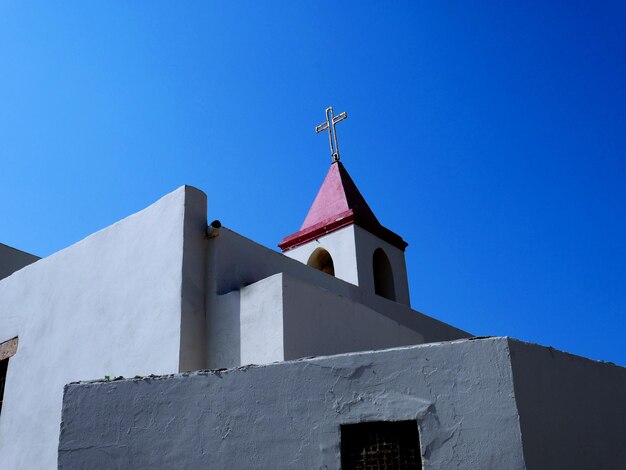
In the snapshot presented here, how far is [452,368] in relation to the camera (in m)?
3.84

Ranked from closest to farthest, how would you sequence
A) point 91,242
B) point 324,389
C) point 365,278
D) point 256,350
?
point 324,389, point 256,350, point 91,242, point 365,278

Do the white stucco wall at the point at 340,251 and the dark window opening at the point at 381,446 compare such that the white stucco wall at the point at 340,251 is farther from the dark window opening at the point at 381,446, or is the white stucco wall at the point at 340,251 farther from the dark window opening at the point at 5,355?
the dark window opening at the point at 381,446

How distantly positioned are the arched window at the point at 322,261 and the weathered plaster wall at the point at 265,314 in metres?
2.99

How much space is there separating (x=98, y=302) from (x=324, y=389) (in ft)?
12.2

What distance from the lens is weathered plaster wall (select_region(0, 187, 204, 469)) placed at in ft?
20.6

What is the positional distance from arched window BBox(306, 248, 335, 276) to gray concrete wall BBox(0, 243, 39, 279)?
4458 millimetres

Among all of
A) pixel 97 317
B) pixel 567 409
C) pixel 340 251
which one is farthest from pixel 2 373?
pixel 567 409

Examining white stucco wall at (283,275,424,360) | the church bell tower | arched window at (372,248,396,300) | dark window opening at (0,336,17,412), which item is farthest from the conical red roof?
dark window opening at (0,336,17,412)

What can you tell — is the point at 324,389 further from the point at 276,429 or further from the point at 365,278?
the point at 365,278

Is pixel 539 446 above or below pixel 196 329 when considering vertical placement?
below

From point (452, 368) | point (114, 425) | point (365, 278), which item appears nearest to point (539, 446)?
point (452, 368)

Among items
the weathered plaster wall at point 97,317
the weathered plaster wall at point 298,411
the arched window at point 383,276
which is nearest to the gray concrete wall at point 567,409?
the weathered plaster wall at point 298,411

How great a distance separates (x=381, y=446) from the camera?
153 inches

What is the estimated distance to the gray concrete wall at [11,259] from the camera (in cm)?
1025
